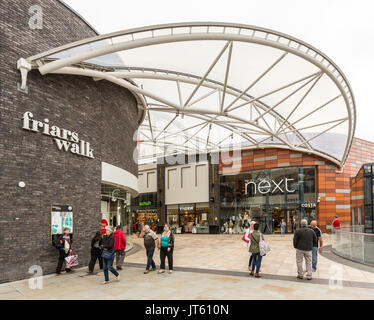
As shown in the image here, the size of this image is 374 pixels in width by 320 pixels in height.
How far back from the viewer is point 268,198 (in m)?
32.5

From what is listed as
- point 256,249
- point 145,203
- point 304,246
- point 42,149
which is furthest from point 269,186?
point 42,149

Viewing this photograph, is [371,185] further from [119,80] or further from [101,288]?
[101,288]


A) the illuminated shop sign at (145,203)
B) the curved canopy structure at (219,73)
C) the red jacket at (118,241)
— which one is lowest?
the illuminated shop sign at (145,203)

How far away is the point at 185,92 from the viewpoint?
70.7 feet

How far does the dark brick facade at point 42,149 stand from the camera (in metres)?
9.32

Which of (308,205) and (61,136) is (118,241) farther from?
(308,205)

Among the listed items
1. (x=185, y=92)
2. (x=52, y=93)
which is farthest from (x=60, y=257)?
(x=185, y=92)

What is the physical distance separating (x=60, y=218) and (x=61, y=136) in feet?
9.14

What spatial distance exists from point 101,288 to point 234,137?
25.8m

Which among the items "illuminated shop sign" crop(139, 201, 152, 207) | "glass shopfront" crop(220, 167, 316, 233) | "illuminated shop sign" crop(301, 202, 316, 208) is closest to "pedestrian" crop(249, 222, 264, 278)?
"glass shopfront" crop(220, 167, 316, 233)

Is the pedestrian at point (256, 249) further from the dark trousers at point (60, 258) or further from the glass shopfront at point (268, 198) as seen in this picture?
the glass shopfront at point (268, 198)

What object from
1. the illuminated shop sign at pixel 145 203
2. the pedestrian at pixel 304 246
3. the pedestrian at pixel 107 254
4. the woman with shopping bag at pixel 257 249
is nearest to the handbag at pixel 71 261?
the pedestrian at pixel 107 254

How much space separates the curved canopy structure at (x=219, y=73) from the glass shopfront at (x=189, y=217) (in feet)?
25.9

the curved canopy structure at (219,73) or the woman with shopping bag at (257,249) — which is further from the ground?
the curved canopy structure at (219,73)
